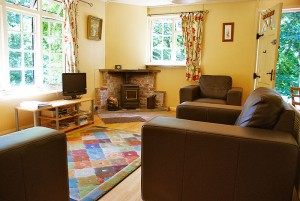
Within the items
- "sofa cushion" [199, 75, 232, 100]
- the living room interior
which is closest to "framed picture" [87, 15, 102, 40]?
the living room interior

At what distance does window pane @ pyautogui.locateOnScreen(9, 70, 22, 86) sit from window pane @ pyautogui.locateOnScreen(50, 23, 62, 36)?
3.03 ft

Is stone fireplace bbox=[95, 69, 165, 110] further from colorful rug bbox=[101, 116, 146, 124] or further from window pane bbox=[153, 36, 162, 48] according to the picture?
colorful rug bbox=[101, 116, 146, 124]

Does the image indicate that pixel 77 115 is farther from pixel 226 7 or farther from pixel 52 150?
pixel 226 7

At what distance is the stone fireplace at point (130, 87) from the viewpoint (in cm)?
535

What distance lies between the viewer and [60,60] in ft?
14.4

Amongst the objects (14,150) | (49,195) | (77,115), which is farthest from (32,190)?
(77,115)

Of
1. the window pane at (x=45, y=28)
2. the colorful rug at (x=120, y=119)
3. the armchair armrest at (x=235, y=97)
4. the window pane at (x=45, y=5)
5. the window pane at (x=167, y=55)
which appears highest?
the window pane at (x=45, y=5)

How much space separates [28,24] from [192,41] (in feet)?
10.3

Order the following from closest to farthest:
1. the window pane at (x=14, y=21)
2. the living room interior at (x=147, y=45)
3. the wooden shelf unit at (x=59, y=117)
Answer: the wooden shelf unit at (x=59, y=117) → the window pane at (x=14, y=21) → the living room interior at (x=147, y=45)

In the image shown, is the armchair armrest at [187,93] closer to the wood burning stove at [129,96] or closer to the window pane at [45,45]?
the wood burning stove at [129,96]

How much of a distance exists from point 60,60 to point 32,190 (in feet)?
11.3

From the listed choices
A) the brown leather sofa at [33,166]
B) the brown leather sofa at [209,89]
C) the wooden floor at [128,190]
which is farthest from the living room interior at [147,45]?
the brown leather sofa at [33,166]

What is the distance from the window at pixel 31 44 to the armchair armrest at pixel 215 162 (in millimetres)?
2835

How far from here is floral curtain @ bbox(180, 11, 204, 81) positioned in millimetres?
5125
